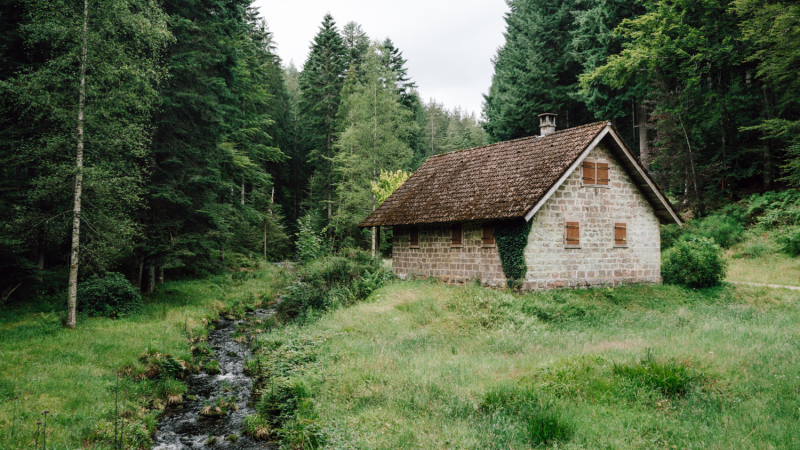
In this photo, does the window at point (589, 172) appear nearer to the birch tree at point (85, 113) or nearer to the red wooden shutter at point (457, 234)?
the red wooden shutter at point (457, 234)

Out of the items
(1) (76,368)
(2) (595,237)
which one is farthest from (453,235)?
(1) (76,368)

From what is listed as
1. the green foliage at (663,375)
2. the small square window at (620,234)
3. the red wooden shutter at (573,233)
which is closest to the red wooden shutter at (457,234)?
the red wooden shutter at (573,233)

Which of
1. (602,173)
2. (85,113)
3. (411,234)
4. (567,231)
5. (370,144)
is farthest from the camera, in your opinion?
(370,144)

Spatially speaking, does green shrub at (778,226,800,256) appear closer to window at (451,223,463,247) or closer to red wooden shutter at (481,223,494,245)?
red wooden shutter at (481,223,494,245)

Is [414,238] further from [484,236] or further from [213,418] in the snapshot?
[213,418]

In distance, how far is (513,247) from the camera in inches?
630

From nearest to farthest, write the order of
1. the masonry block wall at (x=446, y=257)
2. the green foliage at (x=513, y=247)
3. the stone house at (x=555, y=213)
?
the green foliage at (x=513, y=247), the stone house at (x=555, y=213), the masonry block wall at (x=446, y=257)

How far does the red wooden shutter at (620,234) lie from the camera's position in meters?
17.8

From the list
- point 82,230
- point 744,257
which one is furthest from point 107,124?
point 744,257

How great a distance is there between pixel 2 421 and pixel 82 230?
23.6ft

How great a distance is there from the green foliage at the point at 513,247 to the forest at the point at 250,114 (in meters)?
11.8

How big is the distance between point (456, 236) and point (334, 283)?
5.93m

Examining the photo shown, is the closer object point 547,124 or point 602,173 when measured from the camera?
point 602,173

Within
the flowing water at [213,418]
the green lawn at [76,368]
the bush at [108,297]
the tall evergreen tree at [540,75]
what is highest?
the tall evergreen tree at [540,75]
